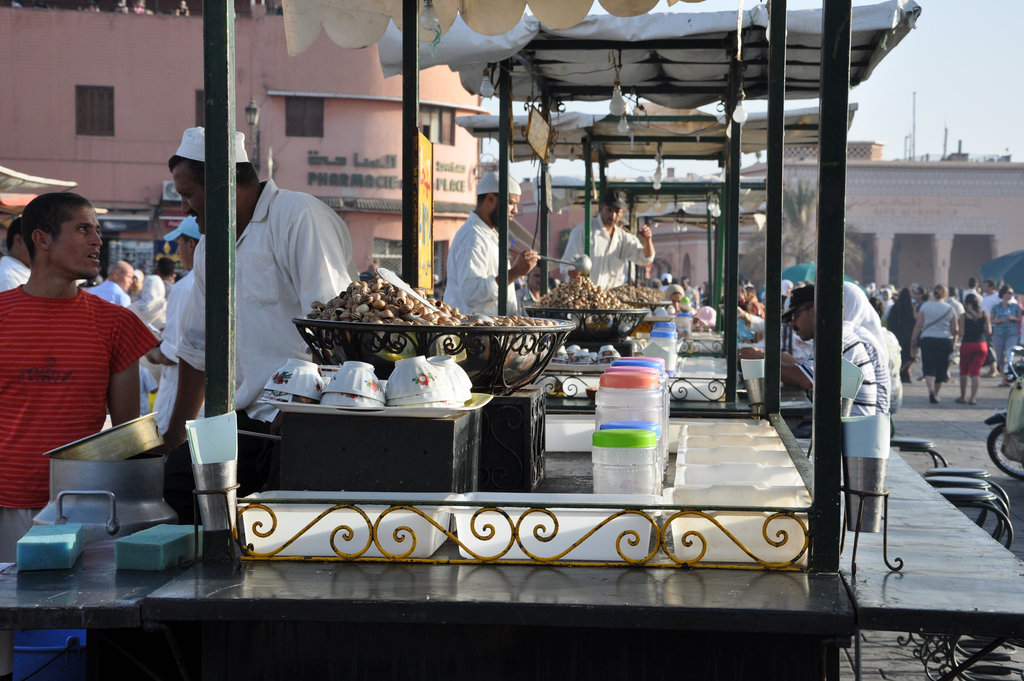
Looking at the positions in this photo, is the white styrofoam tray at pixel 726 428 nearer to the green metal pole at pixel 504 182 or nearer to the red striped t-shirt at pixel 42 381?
the red striped t-shirt at pixel 42 381

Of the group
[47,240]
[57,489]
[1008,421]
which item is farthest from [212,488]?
[1008,421]

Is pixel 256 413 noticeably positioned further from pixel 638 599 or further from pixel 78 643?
pixel 638 599

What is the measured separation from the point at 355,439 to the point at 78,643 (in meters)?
1.03

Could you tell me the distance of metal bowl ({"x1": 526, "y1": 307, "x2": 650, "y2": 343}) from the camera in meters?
6.09

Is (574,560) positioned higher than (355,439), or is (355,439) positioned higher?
(355,439)

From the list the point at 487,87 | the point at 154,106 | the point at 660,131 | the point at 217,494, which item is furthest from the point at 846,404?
the point at 154,106

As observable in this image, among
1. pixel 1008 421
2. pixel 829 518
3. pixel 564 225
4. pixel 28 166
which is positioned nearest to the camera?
pixel 829 518

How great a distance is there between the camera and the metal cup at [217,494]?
2064 millimetres

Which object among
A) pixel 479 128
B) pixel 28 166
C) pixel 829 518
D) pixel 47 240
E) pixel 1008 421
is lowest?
pixel 1008 421

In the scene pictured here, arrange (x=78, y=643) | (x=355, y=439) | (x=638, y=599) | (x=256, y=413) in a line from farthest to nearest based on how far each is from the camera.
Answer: (x=256, y=413), (x=78, y=643), (x=355, y=439), (x=638, y=599)

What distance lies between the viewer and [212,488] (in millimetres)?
2072

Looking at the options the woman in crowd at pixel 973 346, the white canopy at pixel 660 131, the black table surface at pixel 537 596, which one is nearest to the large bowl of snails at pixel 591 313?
the white canopy at pixel 660 131

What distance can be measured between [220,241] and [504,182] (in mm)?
3923

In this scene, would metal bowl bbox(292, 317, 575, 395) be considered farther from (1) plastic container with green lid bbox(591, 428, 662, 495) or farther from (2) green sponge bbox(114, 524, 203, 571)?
Answer: (2) green sponge bbox(114, 524, 203, 571)
